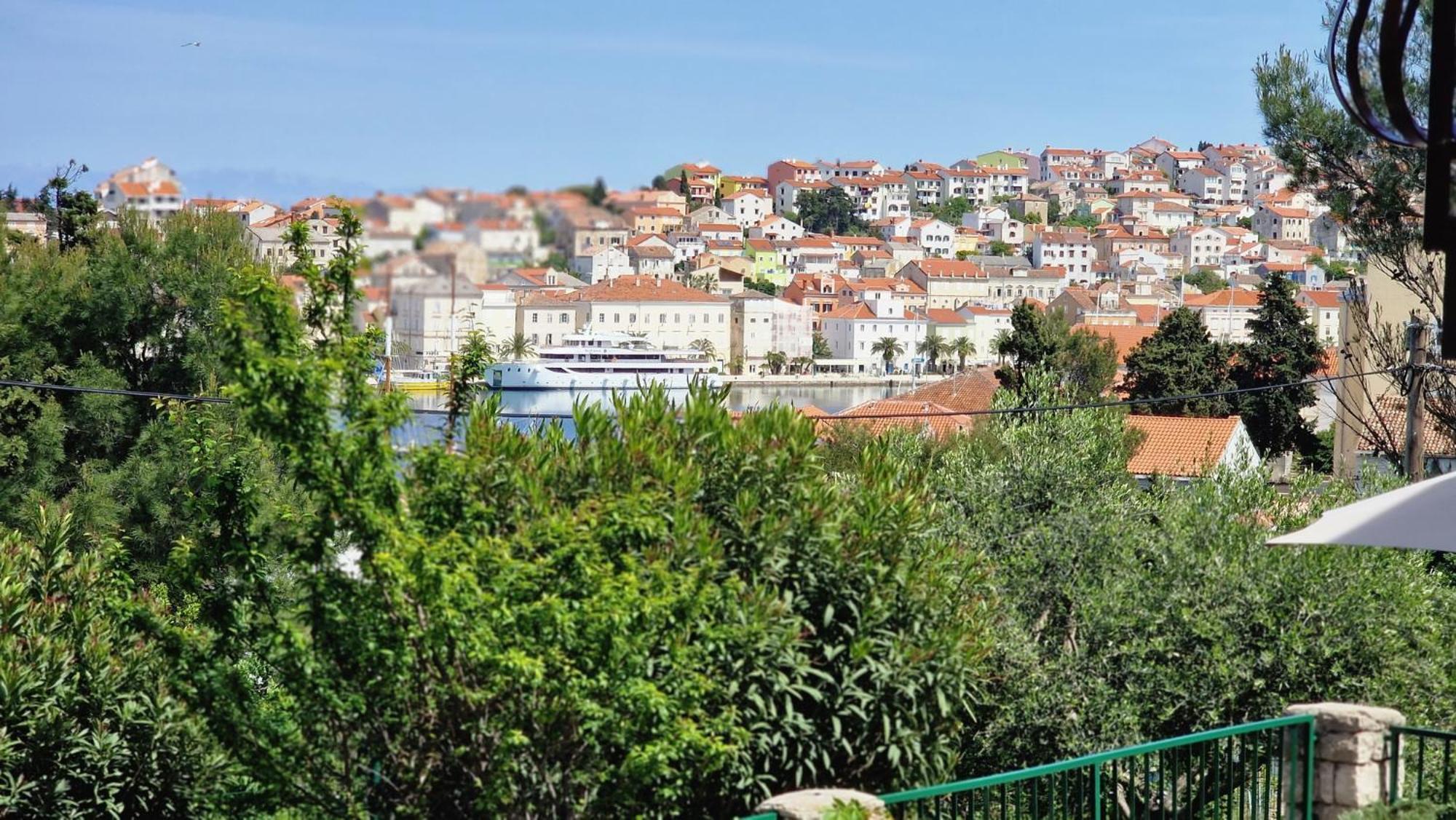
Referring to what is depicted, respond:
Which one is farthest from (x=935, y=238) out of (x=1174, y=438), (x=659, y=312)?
(x=1174, y=438)

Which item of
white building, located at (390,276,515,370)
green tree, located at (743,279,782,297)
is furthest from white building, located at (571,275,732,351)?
white building, located at (390,276,515,370)

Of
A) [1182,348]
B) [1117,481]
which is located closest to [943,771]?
[1117,481]

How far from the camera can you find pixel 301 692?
17.1ft

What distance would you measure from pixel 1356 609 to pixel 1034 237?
7564 inches

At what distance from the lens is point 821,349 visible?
13812 cm

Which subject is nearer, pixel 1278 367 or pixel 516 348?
pixel 516 348

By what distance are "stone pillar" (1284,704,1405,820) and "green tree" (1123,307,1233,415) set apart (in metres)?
42.9

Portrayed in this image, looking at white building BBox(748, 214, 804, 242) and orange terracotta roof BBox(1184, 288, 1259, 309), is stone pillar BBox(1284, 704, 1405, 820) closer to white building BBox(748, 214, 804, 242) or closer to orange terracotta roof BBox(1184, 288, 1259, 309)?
orange terracotta roof BBox(1184, 288, 1259, 309)

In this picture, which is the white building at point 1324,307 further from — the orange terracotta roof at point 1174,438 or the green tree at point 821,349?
the orange terracotta roof at point 1174,438

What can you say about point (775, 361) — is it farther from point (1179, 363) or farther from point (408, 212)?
point (408, 212)

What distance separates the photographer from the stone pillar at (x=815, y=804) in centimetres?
491

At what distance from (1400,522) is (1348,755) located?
1.04m

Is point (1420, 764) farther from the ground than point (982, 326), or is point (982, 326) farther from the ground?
point (982, 326)

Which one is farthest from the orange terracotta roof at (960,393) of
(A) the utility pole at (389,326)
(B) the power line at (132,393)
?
(A) the utility pole at (389,326)
